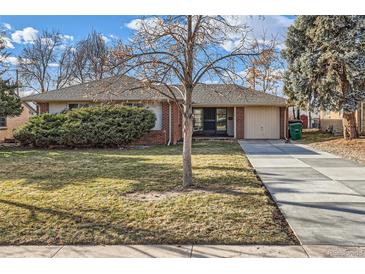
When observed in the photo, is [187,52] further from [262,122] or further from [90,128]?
[262,122]

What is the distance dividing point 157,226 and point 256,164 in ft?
19.2

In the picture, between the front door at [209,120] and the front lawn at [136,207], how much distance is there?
13.4m

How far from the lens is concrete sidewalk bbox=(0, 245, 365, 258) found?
3627 mm

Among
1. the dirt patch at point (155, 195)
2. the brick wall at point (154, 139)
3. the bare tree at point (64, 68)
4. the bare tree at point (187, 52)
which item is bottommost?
the dirt patch at point (155, 195)

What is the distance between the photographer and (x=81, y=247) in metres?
3.90

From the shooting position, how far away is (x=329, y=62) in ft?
49.9

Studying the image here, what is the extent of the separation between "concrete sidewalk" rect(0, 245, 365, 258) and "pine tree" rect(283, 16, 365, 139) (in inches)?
511

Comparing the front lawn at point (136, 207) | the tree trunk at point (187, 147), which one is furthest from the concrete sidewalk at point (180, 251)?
the tree trunk at point (187, 147)

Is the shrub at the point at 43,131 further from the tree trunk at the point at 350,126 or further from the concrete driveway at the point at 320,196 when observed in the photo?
the tree trunk at the point at 350,126

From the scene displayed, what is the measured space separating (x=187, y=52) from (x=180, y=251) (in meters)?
4.20

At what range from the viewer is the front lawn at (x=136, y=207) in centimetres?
419

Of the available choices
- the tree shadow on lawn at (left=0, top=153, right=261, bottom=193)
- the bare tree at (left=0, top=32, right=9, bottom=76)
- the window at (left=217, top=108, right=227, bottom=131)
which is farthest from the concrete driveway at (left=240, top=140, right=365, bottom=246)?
the bare tree at (left=0, top=32, right=9, bottom=76)

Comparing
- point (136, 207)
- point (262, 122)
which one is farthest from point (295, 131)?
point (136, 207)
